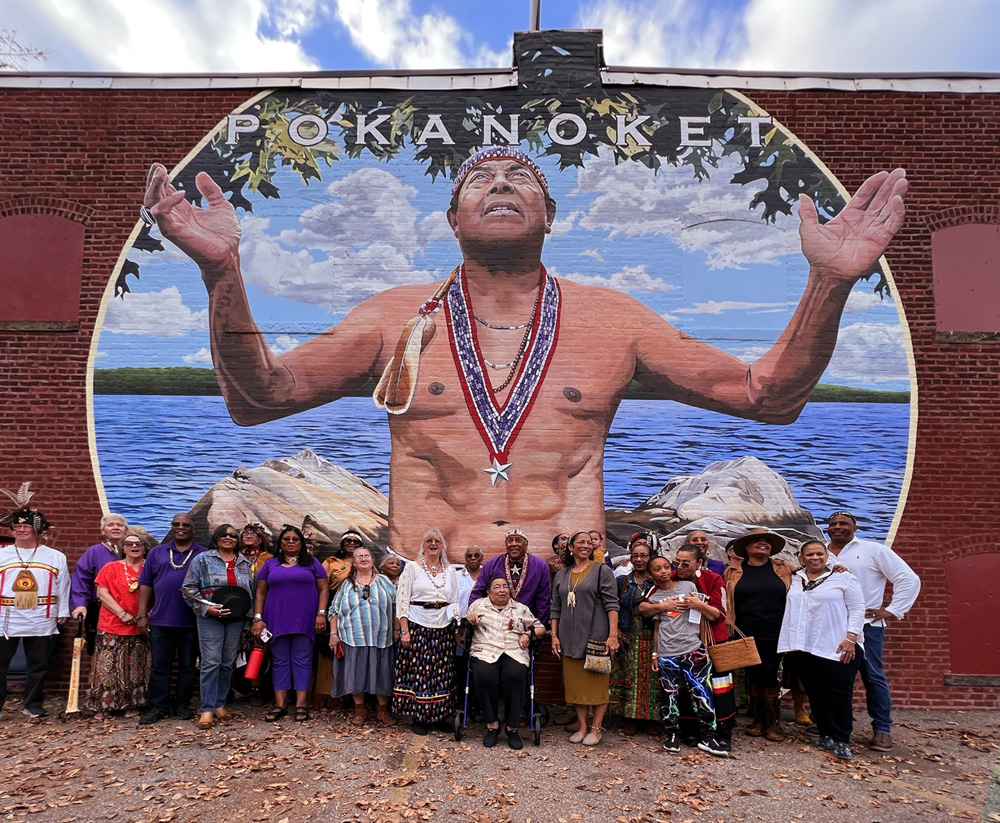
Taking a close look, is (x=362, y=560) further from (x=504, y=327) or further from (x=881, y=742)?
(x=881, y=742)

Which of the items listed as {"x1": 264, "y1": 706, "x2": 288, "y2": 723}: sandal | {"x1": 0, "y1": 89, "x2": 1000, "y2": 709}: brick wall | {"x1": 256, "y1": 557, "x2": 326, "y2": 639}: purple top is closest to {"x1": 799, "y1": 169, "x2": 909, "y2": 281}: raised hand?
{"x1": 0, "y1": 89, "x2": 1000, "y2": 709}: brick wall

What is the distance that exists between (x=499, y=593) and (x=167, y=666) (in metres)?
3.11

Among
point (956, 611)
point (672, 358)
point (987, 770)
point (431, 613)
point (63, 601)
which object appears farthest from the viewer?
point (672, 358)

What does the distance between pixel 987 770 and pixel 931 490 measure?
284 centimetres

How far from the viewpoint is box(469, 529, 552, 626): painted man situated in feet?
20.1

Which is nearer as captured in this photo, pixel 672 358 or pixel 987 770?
pixel 987 770

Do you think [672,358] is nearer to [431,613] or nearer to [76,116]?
[431,613]

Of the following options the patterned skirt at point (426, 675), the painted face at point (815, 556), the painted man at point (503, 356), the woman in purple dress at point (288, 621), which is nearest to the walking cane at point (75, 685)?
the woman in purple dress at point (288, 621)

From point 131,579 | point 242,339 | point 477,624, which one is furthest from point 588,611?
point 242,339

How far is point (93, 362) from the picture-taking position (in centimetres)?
766

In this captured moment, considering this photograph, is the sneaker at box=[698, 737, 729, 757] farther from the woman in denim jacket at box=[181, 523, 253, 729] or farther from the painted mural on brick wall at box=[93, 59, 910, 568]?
the woman in denim jacket at box=[181, 523, 253, 729]

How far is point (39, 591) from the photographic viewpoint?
256 inches

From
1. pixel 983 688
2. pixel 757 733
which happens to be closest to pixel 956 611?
pixel 983 688

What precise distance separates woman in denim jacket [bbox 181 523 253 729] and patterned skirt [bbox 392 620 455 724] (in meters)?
1.55
